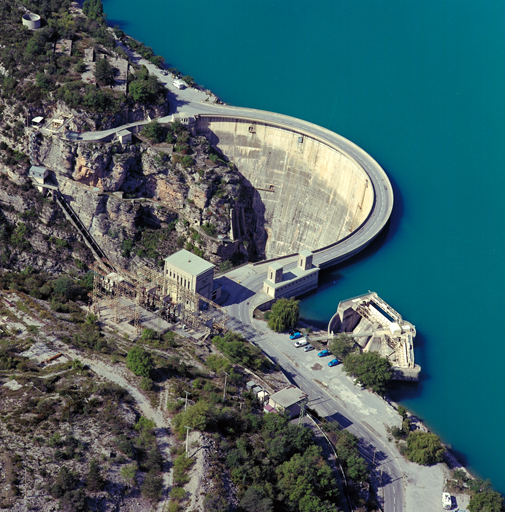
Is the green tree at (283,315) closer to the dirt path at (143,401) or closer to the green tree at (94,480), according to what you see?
the dirt path at (143,401)

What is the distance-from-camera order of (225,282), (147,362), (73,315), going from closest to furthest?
(147,362) → (73,315) → (225,282)

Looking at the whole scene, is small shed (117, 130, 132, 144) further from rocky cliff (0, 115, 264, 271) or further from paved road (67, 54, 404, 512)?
paved road (67, 54, 404, 512)

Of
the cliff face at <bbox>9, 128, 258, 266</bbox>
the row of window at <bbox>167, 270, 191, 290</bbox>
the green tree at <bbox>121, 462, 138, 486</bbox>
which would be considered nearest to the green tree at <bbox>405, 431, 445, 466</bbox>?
the green tree at <bbox>121, 462, 138, 486</bbox>

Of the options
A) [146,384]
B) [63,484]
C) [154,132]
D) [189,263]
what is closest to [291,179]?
[154,132]

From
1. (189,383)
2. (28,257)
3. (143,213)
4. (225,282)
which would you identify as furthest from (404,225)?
(28,257)

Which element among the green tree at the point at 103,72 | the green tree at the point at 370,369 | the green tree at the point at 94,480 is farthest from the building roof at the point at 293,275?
the green tree at the point at 103,72

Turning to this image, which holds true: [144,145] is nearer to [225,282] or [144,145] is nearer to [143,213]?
[143,213]

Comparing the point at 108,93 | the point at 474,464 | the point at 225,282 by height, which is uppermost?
the point at 108,93

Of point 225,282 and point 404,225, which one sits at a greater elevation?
point 404,225
